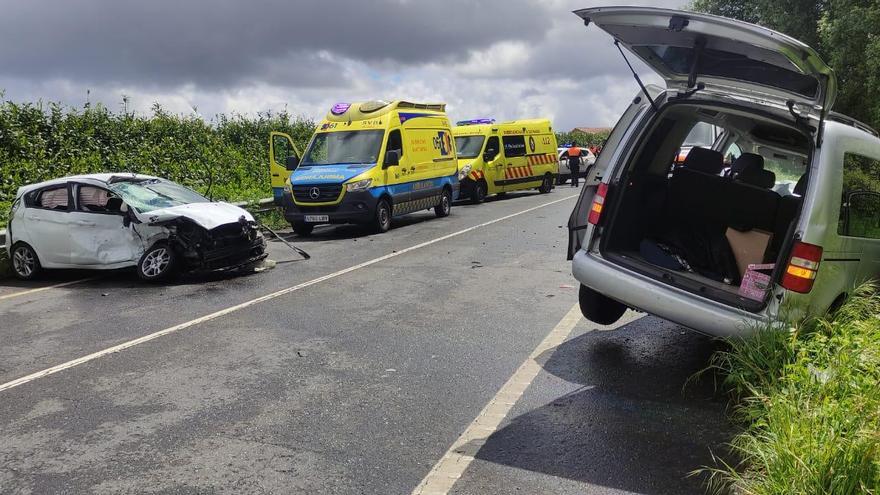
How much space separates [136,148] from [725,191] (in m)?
15.5

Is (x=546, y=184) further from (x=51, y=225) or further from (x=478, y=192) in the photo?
(x=51, y=225)

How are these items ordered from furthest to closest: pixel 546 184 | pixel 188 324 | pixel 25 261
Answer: pixel 546 184 < pixel 25 261 < pixel 188 324

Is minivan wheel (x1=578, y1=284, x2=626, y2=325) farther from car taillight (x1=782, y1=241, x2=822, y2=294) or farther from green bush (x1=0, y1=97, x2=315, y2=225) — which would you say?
green bush (x1=0, y1=97, x2=315, y2=225)

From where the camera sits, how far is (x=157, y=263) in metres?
9.79

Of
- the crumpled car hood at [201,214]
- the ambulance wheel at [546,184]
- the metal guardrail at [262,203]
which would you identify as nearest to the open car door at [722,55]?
the crumpled car hood at [201,214]

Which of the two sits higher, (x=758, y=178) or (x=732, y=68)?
(x=732, y=68)

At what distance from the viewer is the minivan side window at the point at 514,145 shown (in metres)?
23.4

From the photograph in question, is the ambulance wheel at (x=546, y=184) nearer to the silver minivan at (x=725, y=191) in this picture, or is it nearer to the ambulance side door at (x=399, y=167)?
the ambulance side door at (x=399, y=167)

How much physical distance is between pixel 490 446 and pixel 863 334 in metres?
2.49

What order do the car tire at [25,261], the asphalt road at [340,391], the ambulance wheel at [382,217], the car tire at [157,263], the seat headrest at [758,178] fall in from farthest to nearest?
1. the ambulance wheel at [382,217]
2. the car tire at [25,261]
3. the car tire at [157,263]
4. the seat headrest at [758,178]
5. the asphalt road at [340,391]

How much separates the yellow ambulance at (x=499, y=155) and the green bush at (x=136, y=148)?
5884mm

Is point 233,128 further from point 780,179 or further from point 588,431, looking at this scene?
point 588,431

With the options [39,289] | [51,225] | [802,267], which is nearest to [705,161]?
[802,267]

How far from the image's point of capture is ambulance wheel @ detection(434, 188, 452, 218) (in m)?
17.8
